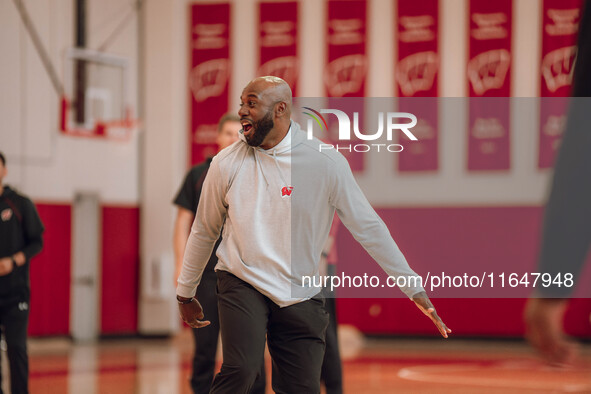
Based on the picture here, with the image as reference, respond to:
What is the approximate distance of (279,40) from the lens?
44.4 ft

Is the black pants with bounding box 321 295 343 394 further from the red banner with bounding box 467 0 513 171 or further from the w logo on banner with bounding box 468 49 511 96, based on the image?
the w logo on banner with bounding box 468 49 511 96

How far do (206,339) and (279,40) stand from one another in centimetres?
883

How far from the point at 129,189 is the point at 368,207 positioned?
10.4 metres

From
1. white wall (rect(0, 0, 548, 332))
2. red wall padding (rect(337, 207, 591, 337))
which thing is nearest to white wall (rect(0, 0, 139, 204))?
white wall (rect(0, 0, 548, 332))

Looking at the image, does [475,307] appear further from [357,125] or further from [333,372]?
[357,125]

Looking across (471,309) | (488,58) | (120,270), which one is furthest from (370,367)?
(120,270)

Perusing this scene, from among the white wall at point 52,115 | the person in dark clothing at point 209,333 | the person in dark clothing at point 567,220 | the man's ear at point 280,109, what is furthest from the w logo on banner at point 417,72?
the person in dark clothing at point 567,220

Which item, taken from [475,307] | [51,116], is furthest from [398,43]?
[51,116]

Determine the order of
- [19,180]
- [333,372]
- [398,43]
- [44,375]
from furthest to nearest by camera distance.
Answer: [398,43] → [19,180] → [44,375] → [333,372]

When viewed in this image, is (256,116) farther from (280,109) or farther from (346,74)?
(346,74)

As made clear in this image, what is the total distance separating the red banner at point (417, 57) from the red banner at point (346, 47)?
564 mm

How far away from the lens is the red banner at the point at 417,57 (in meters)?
13.0

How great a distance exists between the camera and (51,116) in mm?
12594

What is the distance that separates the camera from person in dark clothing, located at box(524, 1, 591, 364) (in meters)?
1.27
